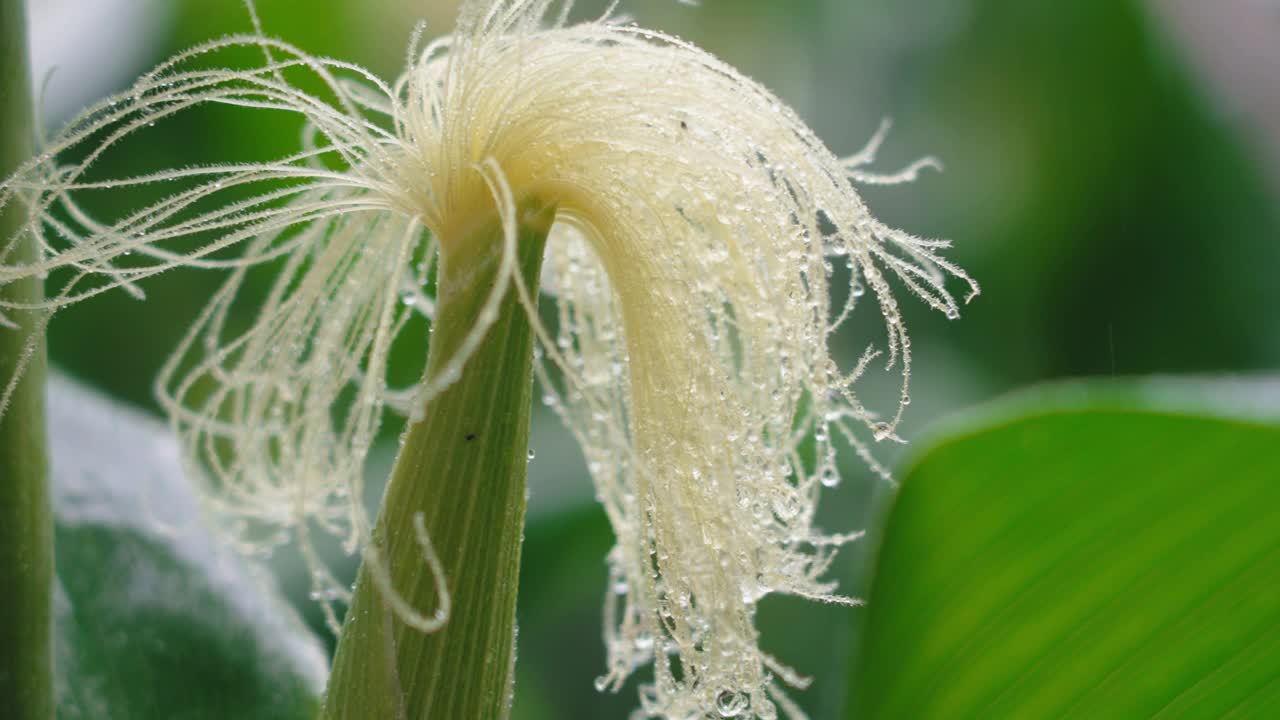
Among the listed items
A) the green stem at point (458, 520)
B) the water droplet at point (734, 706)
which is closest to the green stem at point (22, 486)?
the green stem at point (458, 520)

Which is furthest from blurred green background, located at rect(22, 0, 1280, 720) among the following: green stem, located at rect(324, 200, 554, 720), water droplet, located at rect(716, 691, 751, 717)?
green stem, located at rect(324, 200, 554, 720)

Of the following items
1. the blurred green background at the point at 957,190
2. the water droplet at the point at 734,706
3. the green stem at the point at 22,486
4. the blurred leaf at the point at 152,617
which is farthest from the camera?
the blurred green background at the point at 957,190

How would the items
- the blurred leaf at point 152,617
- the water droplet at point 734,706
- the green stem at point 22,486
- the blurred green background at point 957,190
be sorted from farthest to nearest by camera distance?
1. the blurred green background at point 957,190
2. the blurred leaf at point 152,617
3. the water droplet at point 734,706
4. the green stem at point 22,486

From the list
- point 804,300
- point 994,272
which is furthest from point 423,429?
point 994,272

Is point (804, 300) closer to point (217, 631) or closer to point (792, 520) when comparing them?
point (792, 520)

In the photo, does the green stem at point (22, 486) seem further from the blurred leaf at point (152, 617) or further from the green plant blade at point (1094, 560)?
the green plant blade at point (1094, 560)

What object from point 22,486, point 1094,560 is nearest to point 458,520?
point 22,486

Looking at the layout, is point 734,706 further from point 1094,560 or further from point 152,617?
point 152,617
